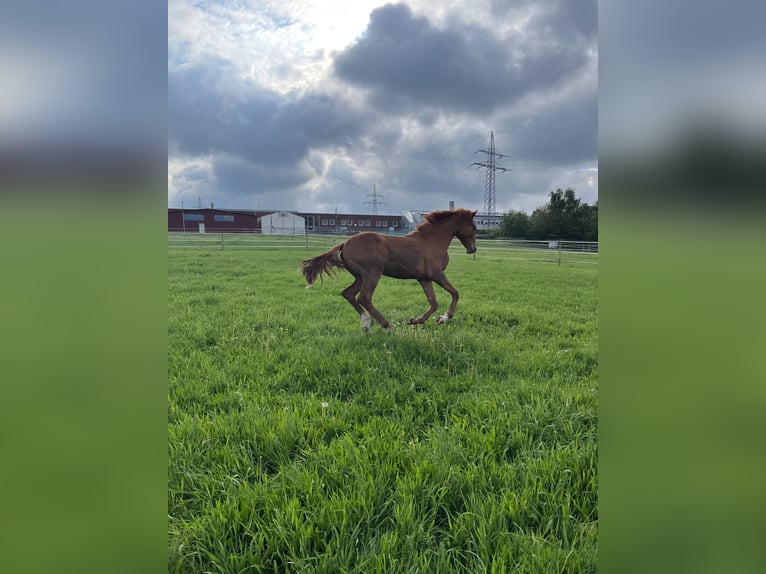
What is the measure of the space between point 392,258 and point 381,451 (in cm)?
314

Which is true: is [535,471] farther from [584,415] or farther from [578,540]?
[584,415]

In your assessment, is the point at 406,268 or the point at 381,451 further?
the point at 406,268

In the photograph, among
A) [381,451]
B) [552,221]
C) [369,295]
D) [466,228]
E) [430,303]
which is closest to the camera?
[381,451]

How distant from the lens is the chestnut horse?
4855mm

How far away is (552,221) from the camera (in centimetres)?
2027

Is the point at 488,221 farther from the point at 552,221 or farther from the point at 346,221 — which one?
the point at 346,221

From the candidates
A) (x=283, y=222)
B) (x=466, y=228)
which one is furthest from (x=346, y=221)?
(x=466, y=228)

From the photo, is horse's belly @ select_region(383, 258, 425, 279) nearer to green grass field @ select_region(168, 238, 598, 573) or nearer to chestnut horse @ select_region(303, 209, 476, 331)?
chestnut horse @ select_region(303, 209, 476, 331)

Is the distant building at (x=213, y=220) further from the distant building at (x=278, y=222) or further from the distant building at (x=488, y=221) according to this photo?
the distant building at (x=488, y=221)

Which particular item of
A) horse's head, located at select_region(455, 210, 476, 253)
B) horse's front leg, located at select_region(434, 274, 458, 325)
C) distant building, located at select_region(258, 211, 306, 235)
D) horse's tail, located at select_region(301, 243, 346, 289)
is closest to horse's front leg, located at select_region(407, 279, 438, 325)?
horse's front leg, located at select_region(434, 274, 458, 325)
